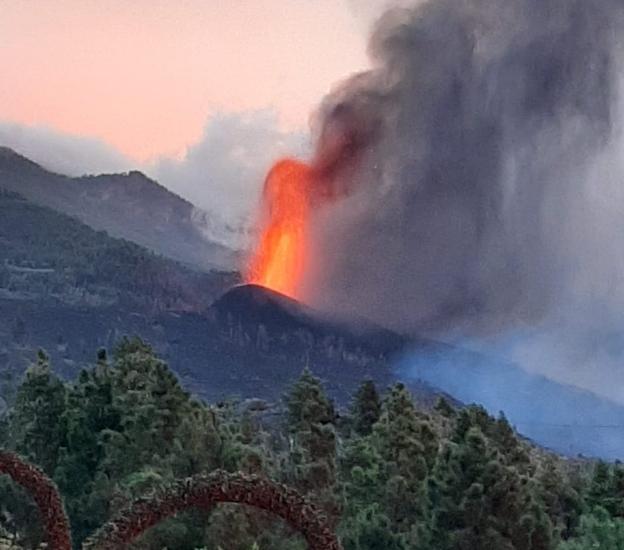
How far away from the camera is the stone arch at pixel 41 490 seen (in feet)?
15.2

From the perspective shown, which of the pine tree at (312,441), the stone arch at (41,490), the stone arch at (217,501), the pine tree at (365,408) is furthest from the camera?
A: the pine tree at (365,408)

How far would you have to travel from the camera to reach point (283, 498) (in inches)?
162

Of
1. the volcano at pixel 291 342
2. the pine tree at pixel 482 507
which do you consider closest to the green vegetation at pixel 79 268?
the volcano at pixel 291 342

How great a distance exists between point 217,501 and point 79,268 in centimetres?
15175

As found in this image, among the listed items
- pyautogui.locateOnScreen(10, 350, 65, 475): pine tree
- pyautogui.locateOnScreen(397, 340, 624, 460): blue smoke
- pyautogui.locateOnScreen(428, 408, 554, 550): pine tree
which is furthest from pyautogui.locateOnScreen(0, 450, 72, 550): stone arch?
pyautogui.locateOnScreen(397, 340, 624, 460): blue smoke

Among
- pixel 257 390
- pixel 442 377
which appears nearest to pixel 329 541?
pixel 257 390

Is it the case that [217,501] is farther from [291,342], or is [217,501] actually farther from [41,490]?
[291,342]

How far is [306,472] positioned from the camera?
22.4 metres

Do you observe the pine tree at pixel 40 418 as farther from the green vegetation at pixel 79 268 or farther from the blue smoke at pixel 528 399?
the green vegetation at pixel 79 268

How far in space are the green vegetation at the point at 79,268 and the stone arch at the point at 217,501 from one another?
13894 cm

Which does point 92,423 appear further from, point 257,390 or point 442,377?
point 442,377

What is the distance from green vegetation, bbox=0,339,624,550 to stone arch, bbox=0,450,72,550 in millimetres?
8123

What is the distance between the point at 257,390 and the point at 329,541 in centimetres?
11219

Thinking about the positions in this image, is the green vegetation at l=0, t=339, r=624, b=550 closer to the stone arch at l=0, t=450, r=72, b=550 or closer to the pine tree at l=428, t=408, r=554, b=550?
the pine tree at l=428, t=408, r=554, b=550
